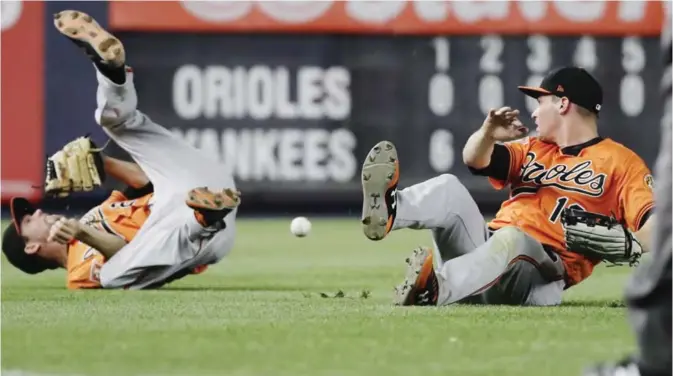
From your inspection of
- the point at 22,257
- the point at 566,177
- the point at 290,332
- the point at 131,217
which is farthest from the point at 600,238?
the point at 22,257

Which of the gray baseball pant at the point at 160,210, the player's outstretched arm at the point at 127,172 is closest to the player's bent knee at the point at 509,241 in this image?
the gray baseball pant at the point at 160,210

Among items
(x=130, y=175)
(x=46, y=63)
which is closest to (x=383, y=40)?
(x=46, y=63)

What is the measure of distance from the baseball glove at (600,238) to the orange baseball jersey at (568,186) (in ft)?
0.40

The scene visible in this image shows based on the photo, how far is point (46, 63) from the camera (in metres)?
14.9

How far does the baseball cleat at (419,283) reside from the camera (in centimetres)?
572

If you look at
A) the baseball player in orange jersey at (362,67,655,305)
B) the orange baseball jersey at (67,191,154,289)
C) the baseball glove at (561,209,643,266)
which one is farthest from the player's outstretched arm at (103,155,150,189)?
the baseball glove at (561,209,643,266)

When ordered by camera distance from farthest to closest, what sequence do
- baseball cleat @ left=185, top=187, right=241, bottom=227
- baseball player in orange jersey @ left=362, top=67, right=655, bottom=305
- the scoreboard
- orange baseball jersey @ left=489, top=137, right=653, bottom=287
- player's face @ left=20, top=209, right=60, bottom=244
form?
the scoreboard < player's face @ left=20, top=209, right=60, bottom=244 < baseball cleat @ left=185, top=187, right=241, bottom=227 < orange baseball jersey @ left=489, top=137, right=653, bottom=287 < baseball player in orange jersey @ left=362, top=67, right=655, bottom=305

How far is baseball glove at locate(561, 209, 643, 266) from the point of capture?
587 centimetres

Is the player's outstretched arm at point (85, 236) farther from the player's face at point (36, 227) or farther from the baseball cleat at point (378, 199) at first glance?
the baseball cleat at point (378, 199)

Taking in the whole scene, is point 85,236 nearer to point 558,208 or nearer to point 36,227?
point 36,227

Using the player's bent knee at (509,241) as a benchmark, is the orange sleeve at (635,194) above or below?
above

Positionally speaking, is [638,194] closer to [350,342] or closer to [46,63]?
[350,342]

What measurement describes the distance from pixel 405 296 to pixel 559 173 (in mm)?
824

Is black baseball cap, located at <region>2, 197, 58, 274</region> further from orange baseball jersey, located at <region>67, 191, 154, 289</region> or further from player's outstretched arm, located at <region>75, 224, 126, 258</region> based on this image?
player's outstretched arm, located at <region>75, 224, 126, 258</region>
